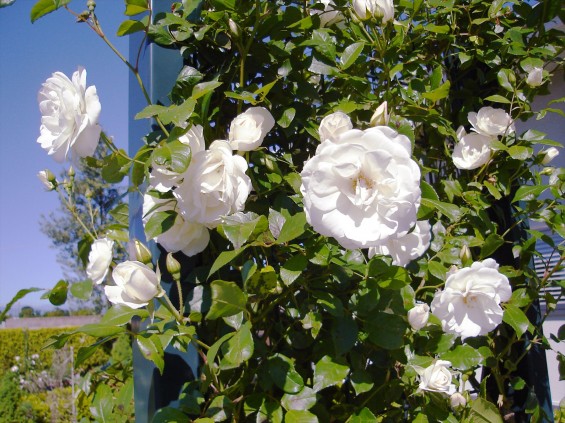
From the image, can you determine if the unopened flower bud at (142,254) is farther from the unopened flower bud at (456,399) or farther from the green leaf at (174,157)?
the unopened flower bud at (456,399)

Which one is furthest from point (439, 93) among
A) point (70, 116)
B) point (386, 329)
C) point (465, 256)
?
point (70, 116)

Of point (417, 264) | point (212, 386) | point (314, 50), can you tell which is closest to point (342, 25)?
point (314, 50)

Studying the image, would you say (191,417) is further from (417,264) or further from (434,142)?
(434,142)

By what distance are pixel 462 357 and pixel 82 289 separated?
784 mm

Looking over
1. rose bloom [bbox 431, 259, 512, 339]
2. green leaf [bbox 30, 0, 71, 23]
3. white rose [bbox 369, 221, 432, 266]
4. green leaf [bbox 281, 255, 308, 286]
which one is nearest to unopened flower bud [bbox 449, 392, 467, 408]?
rose bloom [bbox 431, 259, 512, 339]

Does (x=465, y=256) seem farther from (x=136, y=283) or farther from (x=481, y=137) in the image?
(x=136, y=283)

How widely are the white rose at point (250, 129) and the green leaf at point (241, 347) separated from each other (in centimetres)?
32

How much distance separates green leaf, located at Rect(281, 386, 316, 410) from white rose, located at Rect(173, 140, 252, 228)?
35cm

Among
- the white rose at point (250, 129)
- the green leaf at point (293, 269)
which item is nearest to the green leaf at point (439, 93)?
the white rose at point (250, 129)

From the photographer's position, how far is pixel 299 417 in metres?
0.96

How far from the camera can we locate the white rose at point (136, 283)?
3.00 ft

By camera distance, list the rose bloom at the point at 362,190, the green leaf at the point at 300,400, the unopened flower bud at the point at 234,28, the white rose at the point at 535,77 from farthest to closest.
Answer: the white rose at the point at 535,77 < the unopened flower bud at the point at 234,28 < the green leaf at the point at 300,400 < the rose bloom at the point at 362,190

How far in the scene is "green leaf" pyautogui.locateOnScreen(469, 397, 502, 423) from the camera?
4.28ft

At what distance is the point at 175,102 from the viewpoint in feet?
3.70
